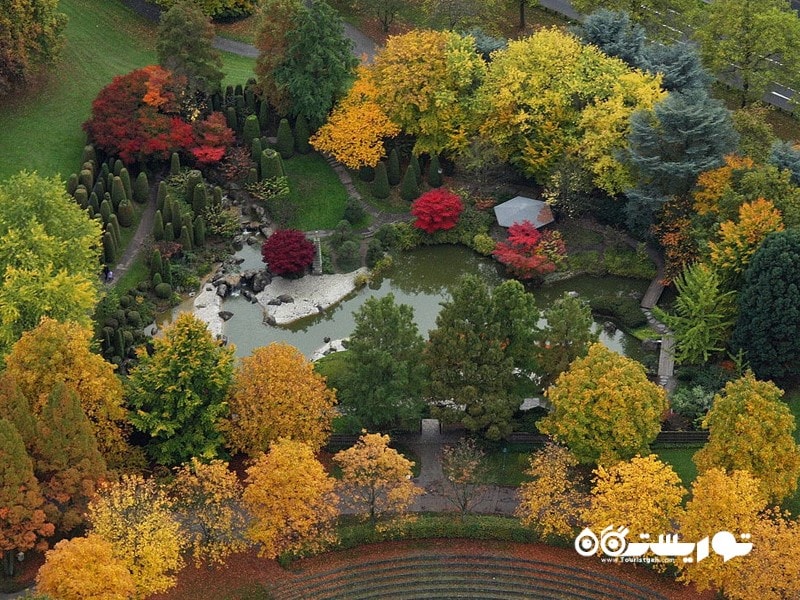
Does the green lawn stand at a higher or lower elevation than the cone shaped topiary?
lower

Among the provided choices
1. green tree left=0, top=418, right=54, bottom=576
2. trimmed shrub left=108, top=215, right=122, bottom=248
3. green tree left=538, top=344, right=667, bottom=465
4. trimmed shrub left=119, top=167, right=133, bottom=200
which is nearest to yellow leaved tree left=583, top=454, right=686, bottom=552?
green tree left=538, top=344, right=667, bottom=465

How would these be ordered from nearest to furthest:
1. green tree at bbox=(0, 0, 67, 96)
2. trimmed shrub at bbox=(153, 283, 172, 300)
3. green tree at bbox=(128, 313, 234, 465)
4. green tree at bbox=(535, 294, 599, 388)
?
green tree at bbox=(128, 313, 234, 465) < green tree at bbox=(535, 294, 599, 388) < trimmed shrub at bbox=(153, 283, 172, 300) < green tree at bbox=(0, 0, 67, 96)

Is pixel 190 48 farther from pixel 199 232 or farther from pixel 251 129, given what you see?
pixel 199 232

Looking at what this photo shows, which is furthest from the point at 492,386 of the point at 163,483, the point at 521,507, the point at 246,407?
the point at 163,483

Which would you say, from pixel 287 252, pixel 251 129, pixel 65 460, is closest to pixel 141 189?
pixel 251 129

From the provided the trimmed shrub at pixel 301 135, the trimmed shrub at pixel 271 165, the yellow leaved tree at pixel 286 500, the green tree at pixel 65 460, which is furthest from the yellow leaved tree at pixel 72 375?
the trimmed shrub at pixel 301 135

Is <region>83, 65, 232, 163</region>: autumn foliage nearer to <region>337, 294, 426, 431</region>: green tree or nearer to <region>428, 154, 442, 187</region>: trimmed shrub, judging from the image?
<region>428, 154, 442, 187</region>: trimmed shrub
